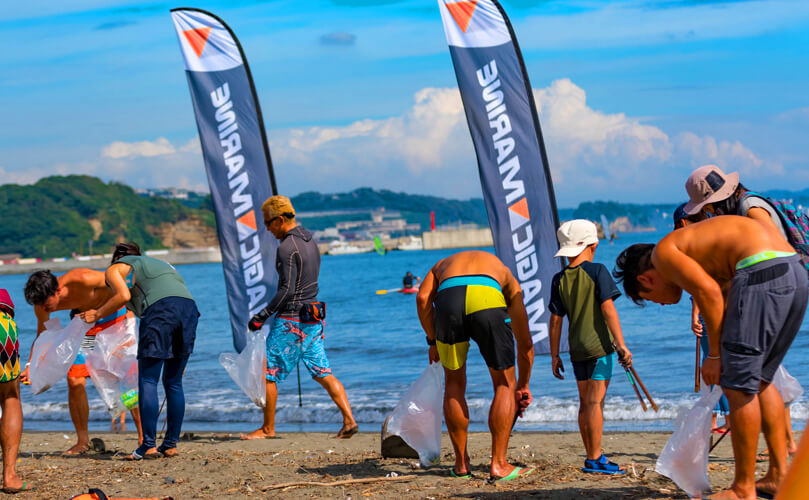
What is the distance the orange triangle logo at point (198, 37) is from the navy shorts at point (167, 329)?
12.2 ft

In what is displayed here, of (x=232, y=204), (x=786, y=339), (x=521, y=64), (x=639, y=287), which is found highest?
(x=521, y=64)

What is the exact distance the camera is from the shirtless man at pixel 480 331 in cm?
427

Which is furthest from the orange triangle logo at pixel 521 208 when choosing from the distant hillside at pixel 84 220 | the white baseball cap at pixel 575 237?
the distant hillside at pixel 84 220

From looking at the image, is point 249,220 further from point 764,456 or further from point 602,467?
point 764,456

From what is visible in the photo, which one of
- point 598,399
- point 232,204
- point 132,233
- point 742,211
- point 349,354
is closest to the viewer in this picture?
point 742,211

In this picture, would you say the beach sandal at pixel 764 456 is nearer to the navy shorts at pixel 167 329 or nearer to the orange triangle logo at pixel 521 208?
the orange triangle logo at pixel 521 208

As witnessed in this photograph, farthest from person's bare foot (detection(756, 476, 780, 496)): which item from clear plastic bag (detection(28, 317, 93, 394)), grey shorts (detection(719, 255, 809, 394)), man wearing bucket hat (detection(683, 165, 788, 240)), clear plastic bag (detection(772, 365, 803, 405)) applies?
clear plastic bag (detection(28, 317, 93, 394))

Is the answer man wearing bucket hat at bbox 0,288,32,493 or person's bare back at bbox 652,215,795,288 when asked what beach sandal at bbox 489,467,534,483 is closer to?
person's bare back at bbox 652,215,795,288

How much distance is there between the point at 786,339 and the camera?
3.31 meters

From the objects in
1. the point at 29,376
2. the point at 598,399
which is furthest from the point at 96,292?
the point at 598,399

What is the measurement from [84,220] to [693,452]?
15101 centimetres

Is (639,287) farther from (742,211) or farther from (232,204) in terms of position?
(232,204)

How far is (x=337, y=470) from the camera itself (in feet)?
16.5

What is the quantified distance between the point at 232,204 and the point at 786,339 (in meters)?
6.13
